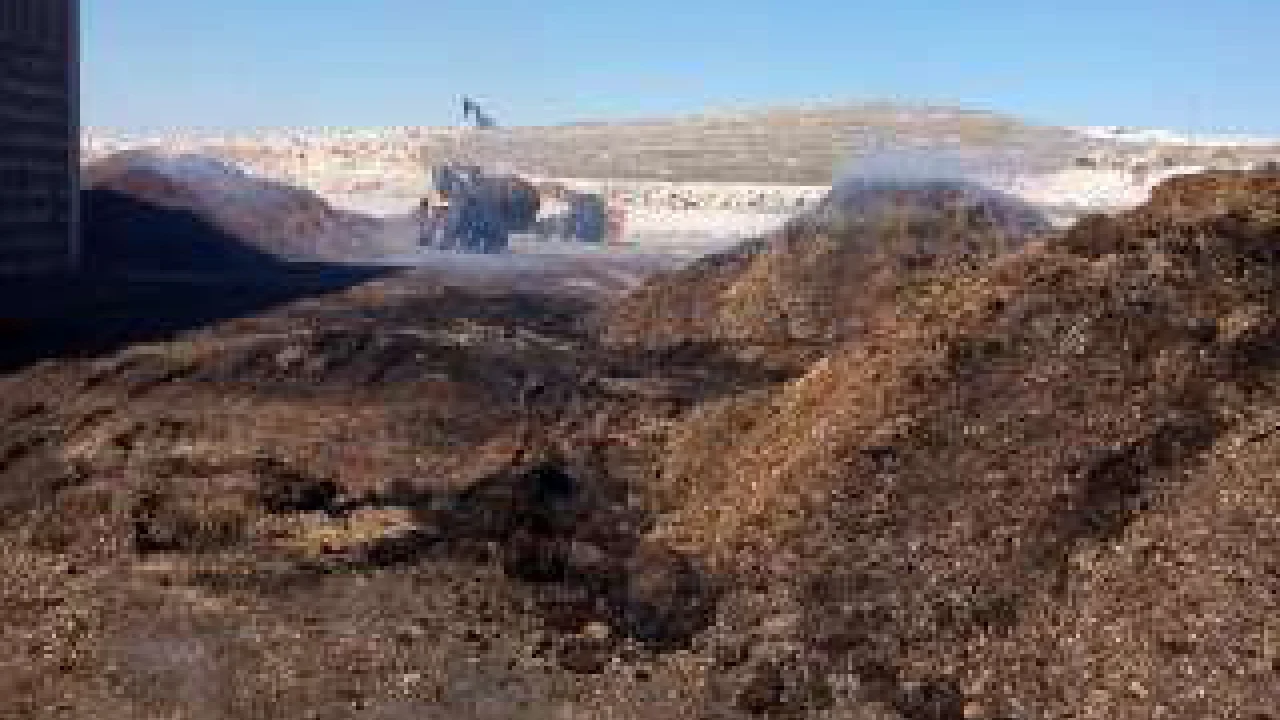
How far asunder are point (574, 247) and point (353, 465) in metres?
57.0

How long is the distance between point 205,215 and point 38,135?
21050 millimetres

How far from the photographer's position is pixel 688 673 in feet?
54.9

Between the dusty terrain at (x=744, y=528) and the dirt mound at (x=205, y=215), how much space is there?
3278cm

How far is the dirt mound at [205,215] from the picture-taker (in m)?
61.2

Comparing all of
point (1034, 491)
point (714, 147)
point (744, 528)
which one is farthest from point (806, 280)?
point (714, 147)

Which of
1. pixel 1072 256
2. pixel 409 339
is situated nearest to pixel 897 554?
pixel 1072 256

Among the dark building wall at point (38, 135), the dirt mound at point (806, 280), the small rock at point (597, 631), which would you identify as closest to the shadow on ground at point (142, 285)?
the dark building wall at point (38, 135)

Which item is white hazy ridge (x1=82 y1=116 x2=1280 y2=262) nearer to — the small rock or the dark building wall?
the dark building wall

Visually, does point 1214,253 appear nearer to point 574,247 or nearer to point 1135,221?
point 1135,221

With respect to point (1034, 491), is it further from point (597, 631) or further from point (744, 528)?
point (597, 631)

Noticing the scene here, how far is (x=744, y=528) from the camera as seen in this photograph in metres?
19.9

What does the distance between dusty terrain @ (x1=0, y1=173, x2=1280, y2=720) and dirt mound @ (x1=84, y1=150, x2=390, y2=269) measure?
32776 millimetres

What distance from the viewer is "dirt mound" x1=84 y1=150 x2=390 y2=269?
201 feet

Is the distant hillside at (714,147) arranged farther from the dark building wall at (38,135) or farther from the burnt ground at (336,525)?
the burnt ground at (336,525)
